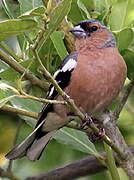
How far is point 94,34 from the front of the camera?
12.7ft

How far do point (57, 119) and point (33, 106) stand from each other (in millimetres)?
257

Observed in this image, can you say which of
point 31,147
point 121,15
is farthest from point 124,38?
point 31,147

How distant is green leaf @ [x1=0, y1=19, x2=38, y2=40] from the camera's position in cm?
218

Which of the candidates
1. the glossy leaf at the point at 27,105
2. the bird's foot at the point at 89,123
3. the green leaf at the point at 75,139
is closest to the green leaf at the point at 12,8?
the glossy leaf at the point at 27,105

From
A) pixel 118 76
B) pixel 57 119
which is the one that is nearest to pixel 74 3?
pixel 118 76

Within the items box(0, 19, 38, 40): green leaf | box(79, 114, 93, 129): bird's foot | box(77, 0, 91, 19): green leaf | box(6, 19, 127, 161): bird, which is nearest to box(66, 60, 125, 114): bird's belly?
box(6, 19, 127, 161): bird

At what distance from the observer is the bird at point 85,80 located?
3.39m

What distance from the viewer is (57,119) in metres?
3.64

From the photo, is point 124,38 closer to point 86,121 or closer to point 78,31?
point 78,31

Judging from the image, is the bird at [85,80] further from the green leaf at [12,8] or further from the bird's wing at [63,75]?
the green leaf at [12,8]

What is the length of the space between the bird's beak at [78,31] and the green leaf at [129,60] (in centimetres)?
30

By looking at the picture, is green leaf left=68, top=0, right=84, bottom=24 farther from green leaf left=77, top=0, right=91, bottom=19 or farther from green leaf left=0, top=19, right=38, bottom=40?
green leaf left=0, top=19, right=38, bottom=40

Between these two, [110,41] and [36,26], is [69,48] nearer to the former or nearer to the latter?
[110,41]

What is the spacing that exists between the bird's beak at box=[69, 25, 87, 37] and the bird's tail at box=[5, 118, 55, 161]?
0.57 metres
